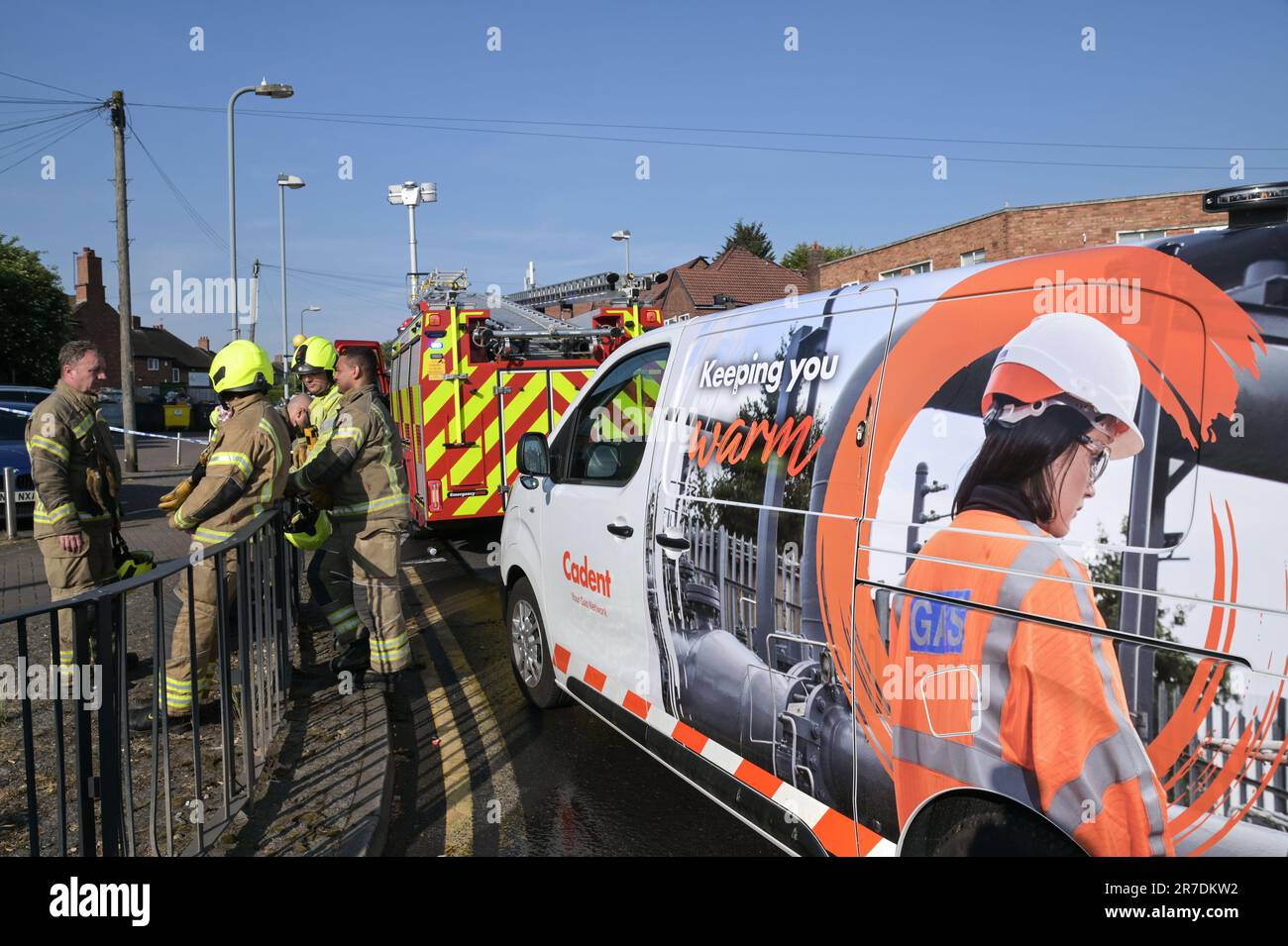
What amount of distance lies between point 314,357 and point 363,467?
73.4 inches

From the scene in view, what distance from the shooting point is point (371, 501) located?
5.64m

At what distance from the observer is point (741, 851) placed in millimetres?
3754

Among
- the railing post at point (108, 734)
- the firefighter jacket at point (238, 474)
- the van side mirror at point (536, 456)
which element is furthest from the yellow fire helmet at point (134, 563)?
the railing post at point (108, 734)

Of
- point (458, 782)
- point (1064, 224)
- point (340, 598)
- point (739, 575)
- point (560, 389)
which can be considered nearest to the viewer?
point (739, 575)

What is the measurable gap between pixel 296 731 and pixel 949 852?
12.1ft

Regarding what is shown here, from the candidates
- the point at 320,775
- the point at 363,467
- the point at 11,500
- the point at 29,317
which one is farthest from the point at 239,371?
the point at 29,317

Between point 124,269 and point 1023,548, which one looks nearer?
point 1023,548

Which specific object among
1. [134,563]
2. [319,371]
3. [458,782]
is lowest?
[458,782]

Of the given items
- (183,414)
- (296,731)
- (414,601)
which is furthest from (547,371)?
(183,414)

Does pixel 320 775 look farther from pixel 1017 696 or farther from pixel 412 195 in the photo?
pixel 412 195

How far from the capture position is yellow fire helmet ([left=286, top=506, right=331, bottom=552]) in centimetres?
585

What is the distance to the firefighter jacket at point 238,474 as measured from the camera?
15.7ft

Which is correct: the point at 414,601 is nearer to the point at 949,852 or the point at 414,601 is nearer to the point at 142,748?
the point at 142,748

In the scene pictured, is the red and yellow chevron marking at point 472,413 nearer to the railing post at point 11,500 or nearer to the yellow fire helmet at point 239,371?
the yellow fire helmet at point 239,371
